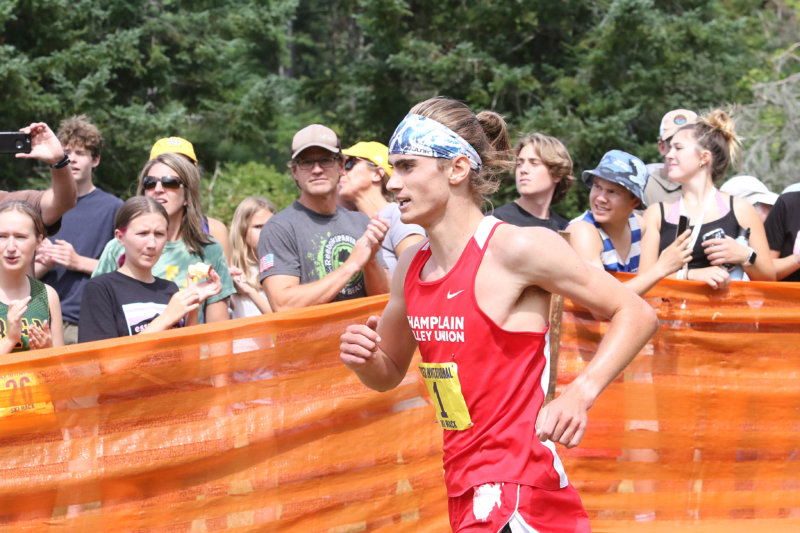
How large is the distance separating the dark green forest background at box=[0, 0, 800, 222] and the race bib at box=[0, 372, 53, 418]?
1190 cm

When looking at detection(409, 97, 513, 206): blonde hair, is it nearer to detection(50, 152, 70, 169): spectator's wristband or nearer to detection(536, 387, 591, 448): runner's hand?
detection(536, 387, 591, 448): runner's hand

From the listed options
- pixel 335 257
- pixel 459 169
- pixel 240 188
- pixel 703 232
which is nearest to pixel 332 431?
pixel 335 257

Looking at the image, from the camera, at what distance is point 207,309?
17.6 ft

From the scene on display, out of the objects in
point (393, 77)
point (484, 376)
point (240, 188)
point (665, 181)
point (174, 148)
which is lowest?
point (484, 376)

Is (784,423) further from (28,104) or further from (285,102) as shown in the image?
(285,102)

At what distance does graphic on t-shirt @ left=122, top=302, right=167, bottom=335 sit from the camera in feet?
15.8

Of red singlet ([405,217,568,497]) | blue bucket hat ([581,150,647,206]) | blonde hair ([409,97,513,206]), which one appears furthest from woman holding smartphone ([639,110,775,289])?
red singlet ([405,217,568,497])

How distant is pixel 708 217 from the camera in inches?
219

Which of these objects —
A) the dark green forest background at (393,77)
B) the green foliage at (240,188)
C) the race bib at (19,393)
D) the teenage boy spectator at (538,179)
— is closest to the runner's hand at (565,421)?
the race bib at (19,393)

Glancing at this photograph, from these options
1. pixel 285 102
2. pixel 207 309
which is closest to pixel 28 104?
pixel 285 102

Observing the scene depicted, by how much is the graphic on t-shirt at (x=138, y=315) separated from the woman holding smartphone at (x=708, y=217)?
2806 millimetres

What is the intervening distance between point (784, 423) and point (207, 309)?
3451 millimetres

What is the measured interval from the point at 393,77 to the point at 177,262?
530 inches

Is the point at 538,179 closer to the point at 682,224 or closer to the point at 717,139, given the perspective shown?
the point at 682,224
